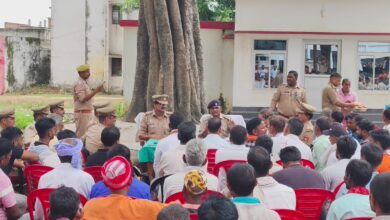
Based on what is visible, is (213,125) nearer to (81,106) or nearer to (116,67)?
(81,106)

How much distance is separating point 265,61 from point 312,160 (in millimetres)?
12314

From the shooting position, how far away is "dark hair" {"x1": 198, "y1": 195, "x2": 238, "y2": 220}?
3534 mm

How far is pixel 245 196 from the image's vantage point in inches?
169

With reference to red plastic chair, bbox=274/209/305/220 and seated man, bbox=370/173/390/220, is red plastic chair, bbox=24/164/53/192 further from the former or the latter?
seated man, bbox=370/173/390/220

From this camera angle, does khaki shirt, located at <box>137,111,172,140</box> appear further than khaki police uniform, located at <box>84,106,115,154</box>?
Yes

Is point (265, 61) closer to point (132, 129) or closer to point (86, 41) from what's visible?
point (132, 129)

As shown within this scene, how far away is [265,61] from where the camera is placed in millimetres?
19438

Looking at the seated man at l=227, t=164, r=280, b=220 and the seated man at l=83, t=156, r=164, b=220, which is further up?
the seated man at l=227, t=164, r=280, b=220

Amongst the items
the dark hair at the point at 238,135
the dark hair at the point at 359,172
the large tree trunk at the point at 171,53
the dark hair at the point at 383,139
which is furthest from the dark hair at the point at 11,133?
the large tree trunk at the point at 171,53

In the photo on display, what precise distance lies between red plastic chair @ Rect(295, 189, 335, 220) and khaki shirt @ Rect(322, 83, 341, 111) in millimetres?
6067

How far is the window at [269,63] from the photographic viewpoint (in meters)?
19.4

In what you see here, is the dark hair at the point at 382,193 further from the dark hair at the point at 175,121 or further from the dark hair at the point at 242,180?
the dark hair at the point at 175,121

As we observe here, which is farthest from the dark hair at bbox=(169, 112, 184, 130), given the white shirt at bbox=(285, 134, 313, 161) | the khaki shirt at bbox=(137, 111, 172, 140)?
the white shirt at bbox=(285, 134, 313, 161)

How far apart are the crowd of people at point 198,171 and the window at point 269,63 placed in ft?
32.6
